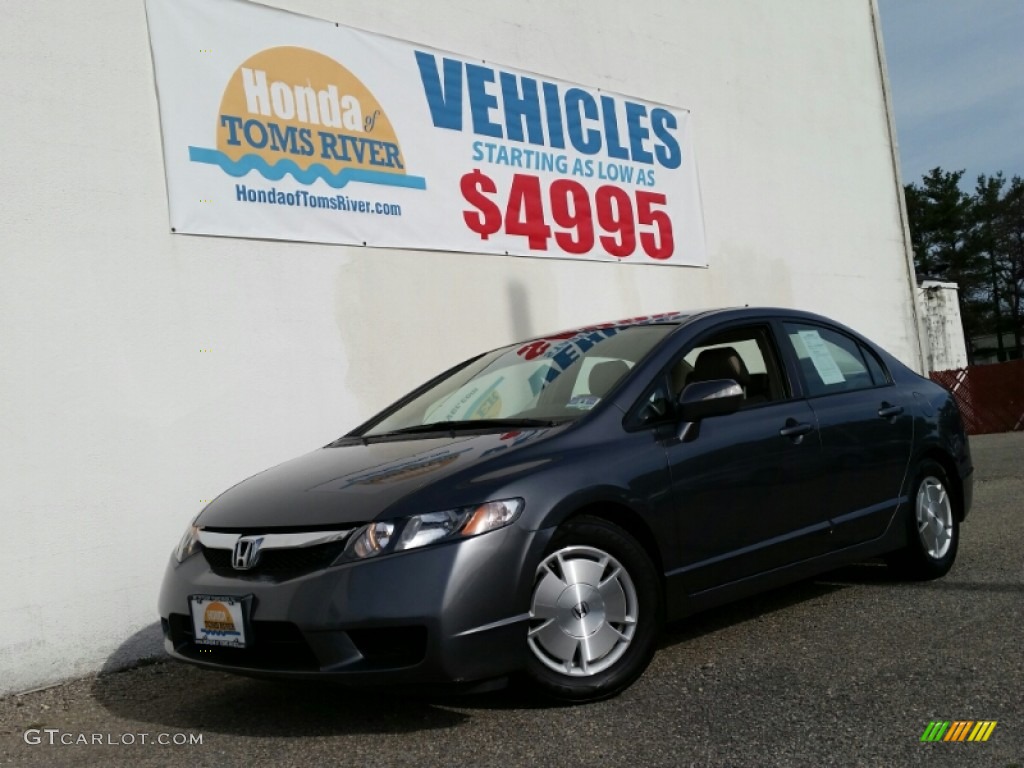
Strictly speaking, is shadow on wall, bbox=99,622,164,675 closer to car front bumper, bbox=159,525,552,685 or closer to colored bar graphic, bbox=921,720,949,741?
car front bumper, bbox=159,525,552,685

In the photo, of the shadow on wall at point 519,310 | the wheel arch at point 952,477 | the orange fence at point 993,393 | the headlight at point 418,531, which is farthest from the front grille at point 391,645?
the orange fence at point 993,393

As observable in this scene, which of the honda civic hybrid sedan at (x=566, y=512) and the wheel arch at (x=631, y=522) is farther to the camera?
the wheel arch at (x=631, y=522)

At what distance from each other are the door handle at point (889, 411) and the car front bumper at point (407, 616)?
262 centimetres

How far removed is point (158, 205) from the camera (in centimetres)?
659

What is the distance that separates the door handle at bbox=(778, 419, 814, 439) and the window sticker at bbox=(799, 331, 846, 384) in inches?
17.4

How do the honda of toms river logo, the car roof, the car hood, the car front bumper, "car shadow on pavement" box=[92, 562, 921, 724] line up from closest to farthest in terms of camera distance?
the car front bumper → the car hood → "car shadow on pavement" box=[92, 562, 921, 724] → the car roof → the honda of toms river logo

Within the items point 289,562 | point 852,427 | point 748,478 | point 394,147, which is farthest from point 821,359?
point 394,147

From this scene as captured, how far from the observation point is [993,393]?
2131 centimetres

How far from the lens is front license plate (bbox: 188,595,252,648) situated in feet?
13.0

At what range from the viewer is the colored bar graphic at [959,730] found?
351 centimetres

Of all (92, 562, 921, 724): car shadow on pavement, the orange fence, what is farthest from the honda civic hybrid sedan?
the orange fence

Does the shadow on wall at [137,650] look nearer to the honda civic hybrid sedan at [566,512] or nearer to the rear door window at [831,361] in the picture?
the honda civic hybrid sedan at [566,512]

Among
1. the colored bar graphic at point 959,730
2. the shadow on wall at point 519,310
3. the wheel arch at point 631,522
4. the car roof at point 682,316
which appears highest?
the shadow on wall at point 519,310

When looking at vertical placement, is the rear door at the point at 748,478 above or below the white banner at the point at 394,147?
below
